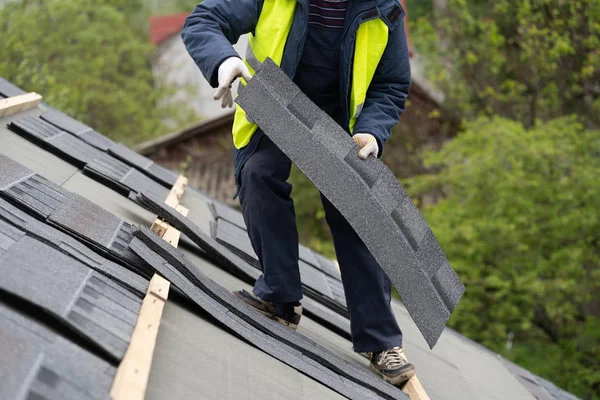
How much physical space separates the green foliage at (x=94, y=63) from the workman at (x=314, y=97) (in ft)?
48.0

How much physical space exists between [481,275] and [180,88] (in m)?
17.4

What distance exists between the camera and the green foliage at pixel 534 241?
11.1m

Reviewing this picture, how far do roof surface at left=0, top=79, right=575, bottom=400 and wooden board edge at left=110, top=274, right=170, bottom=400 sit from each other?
33 mm

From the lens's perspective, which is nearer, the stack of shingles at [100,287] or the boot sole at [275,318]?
the stack of shingles at [100,287]

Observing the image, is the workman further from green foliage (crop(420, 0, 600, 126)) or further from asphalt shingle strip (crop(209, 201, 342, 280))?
green foliage (crop(420, 0, 600, 126))

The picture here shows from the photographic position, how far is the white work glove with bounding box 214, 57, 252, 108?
10.1 feet

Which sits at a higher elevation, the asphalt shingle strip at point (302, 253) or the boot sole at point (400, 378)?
the asphalt shingle strip at point (302, 253)

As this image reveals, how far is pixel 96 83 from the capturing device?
23.1 m

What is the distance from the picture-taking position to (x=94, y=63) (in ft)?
75.8

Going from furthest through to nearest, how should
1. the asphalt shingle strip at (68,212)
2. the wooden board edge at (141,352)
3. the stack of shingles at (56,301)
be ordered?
the asphalt shingle strip at (68,212) < the wooden board edge at (141,352) < the stack of shingles at (56,301)

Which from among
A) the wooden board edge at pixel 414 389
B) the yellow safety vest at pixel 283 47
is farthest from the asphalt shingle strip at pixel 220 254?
the wooden board edge at pixel 414 389

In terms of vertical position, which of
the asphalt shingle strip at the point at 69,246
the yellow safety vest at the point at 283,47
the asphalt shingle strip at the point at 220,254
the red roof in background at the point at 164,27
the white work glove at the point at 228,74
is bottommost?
the asphalt shingle strip at the point at 69,246

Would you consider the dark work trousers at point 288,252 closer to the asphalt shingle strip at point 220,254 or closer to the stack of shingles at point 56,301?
the asphalt shingle strip at point 220,254

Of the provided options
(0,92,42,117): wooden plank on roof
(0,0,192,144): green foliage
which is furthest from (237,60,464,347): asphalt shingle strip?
(0,0,192,144): green foliage
